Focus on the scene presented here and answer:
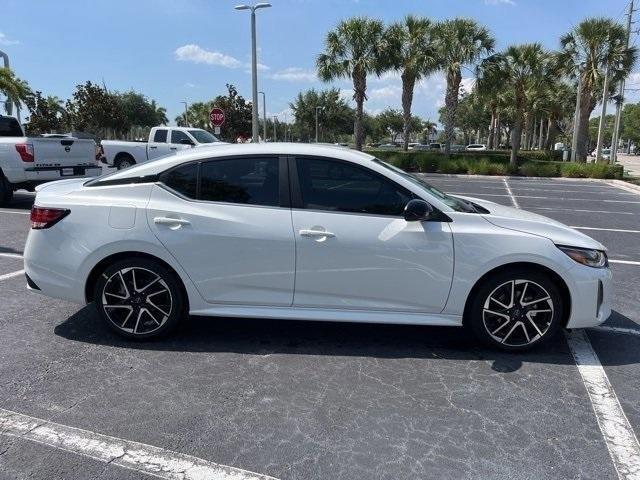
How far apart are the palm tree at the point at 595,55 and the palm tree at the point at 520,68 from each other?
1423 mm

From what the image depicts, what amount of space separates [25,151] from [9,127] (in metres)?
4.14

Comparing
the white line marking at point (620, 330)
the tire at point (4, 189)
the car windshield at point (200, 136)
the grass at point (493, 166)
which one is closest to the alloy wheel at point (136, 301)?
the white line marking at point (620, 330)

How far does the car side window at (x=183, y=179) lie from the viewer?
13.5 ft

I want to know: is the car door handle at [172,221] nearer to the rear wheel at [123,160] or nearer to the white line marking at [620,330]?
the white line marking at [620,330]

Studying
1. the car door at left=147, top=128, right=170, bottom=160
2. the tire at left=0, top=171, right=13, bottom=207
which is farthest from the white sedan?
Answer: the car door at left=147, top=128, right=170, bottom=160

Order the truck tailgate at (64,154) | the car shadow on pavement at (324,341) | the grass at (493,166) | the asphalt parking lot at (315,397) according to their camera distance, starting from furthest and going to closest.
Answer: the grass at (493,166) < the truck tailgate at (64,154) < the car shadow on pavement at (324,341) < the asphalt parking lot at (315,397)

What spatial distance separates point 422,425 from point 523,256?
59.6 inches

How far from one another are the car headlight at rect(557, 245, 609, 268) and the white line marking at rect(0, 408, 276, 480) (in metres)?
2.71

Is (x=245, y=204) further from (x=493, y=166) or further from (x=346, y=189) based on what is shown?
(x=493, y=166)

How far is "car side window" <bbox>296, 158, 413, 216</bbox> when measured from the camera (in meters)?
3.94

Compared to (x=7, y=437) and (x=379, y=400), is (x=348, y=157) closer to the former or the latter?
(x=379, y=400)

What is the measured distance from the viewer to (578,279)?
151 inches

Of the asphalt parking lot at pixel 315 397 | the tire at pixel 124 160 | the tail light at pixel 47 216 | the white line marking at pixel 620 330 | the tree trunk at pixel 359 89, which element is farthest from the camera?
the tree trunk at pixel 359 89

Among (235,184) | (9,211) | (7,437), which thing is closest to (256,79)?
(9,211)
